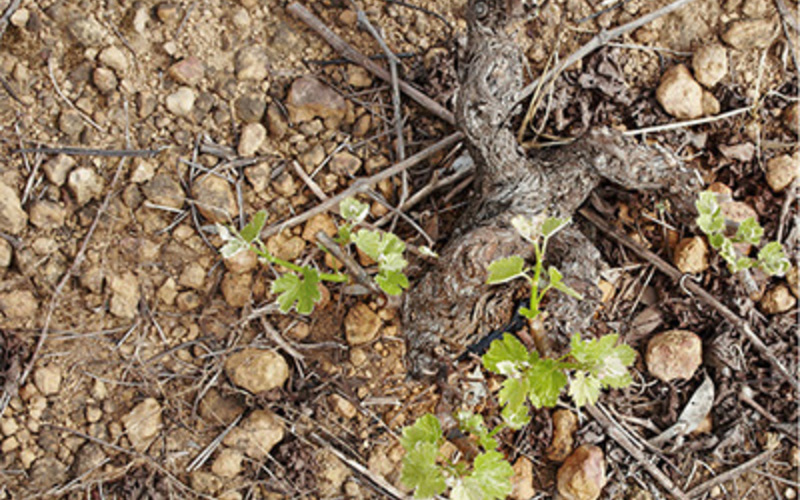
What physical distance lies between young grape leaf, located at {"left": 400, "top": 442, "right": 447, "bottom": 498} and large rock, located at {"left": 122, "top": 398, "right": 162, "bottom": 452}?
90 cm

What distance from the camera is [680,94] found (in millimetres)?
2381

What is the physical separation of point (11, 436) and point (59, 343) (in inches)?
12.9

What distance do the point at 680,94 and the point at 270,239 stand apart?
1588 mm

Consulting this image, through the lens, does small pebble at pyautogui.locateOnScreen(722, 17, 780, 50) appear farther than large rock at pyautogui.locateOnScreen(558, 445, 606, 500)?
Yes

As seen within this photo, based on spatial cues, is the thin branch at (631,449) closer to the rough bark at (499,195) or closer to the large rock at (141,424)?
the rough bark at (499,195)

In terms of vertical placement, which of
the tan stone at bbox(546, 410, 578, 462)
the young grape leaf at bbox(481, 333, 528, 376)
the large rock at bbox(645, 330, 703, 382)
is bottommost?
the tan stone at bbox(546, 410, 578, 462)

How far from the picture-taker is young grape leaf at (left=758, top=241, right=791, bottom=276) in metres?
2.24

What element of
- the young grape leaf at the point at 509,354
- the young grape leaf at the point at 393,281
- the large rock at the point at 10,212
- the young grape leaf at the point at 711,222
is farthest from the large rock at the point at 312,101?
the young grape leaf at the point at 711,222

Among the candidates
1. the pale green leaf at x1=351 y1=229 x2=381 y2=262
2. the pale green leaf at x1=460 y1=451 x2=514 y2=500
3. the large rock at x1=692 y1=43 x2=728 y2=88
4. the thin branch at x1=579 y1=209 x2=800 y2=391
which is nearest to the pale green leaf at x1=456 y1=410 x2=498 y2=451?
the pale green leaf at x1=460 y1=451 x2=514 y2=500

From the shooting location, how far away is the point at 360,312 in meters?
2.26

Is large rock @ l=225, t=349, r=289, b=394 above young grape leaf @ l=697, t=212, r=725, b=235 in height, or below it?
below

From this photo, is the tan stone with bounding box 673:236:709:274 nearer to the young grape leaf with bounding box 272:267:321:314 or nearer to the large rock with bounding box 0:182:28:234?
the young grape leaf with bounding box 272:267:321:314

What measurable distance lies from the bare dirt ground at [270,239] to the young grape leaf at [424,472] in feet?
1.19

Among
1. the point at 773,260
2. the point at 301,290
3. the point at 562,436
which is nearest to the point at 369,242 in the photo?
the point at 301,290
